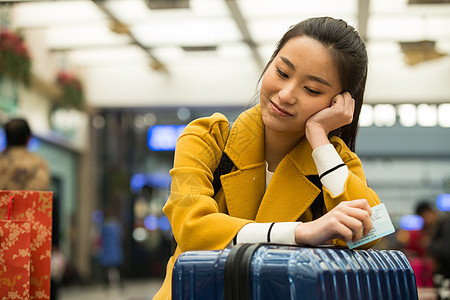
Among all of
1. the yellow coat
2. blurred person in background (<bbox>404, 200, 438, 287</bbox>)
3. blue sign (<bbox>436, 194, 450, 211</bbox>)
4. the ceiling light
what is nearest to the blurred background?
the ceiling light

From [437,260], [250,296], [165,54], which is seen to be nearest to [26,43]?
[165,54]

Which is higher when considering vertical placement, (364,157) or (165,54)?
(165,54)

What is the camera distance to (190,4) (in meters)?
8.46

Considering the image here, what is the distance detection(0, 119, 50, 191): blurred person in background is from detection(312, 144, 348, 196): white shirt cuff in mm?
2484

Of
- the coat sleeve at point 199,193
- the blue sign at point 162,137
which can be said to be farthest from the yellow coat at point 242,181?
the blue sign at point 162,137

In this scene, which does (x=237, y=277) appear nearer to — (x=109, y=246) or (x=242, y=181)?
(x=242, y=181)

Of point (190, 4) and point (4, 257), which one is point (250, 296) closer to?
point (4, 257)

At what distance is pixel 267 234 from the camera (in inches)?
54.2

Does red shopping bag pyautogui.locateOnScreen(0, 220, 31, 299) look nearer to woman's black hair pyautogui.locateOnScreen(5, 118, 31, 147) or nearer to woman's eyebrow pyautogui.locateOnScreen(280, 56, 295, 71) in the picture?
woman's eyebrow pyautogui.locateOnScreen(280, 56, 295, 71)

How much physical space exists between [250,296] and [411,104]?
35.2 ft

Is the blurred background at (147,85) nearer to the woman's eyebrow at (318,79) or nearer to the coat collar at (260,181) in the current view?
the coat collar at (260,181)

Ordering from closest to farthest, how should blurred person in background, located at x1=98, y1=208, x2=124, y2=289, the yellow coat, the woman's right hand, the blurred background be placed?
1. the woman's right hand
2. the yellow coat
3. the blurred background
4. blurred person in background, located at x1=98, y1=208, x2=124, y2=289

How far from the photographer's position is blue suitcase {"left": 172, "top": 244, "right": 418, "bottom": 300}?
116 cm

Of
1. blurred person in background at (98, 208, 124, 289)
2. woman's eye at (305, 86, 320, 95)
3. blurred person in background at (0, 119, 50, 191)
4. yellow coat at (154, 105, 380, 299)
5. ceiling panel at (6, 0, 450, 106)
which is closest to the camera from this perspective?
yellow coat at (154, 105, 380, 299)
